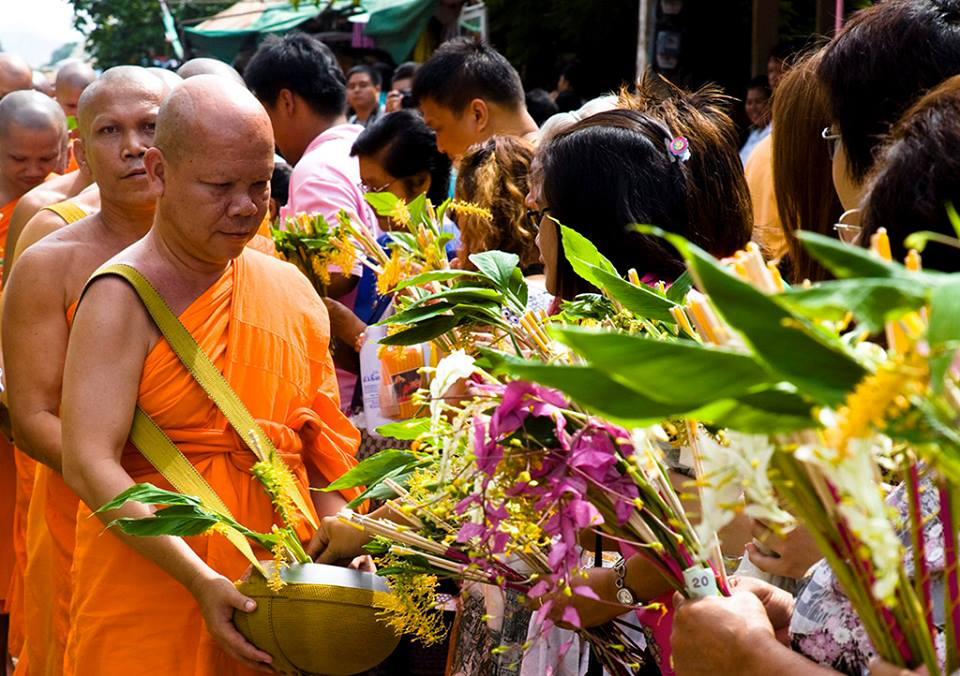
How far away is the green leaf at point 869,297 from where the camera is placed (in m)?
1.01

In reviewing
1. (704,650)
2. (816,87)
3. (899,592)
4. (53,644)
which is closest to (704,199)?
(816,87)

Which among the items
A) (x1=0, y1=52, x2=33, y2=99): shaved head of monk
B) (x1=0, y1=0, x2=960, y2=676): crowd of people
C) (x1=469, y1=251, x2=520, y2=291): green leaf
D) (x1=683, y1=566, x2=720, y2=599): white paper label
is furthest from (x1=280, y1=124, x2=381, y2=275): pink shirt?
(x1=0, y1=52, x2=33, y2=99): shaved head of monk

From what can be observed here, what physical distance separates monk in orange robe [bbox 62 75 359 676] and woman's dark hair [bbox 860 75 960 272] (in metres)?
1.71

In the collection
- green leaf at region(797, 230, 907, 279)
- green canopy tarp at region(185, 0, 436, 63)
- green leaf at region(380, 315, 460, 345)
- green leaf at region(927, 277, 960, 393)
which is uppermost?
green leaf at region(797, 230, 907, 279)

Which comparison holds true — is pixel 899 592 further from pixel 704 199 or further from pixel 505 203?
pixel 505 203

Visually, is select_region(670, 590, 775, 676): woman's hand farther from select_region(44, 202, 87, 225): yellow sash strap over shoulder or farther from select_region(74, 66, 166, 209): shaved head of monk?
select_region(44, 202, 87, 225): yellow sash strap over shoulder

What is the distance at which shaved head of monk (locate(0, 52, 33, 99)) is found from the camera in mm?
9570

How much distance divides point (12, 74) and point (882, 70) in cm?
851

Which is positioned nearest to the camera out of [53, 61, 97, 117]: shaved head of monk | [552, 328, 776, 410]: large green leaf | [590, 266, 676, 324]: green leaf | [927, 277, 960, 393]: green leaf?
[927, 277, 960, 393]: green leaf

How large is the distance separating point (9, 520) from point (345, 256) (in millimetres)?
2798

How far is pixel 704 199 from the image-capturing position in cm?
285

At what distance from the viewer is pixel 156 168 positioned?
304 cm

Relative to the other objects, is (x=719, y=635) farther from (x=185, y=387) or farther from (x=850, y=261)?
(x=185, y=387)

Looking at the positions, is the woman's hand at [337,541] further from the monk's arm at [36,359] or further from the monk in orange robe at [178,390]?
the monk's arm at [36,359]
